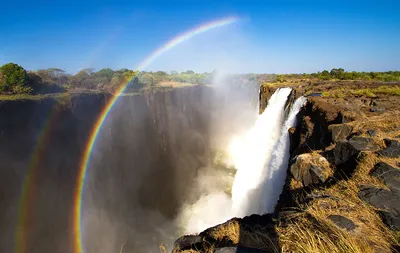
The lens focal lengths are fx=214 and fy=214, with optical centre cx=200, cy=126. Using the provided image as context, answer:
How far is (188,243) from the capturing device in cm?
320

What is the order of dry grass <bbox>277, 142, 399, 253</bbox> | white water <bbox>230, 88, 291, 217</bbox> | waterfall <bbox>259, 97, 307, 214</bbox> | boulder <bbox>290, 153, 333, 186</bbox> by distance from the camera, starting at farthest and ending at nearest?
white water <bbox>230, 88, 291, 217</bbox>, waterfall <bbox>259, 97, 307, 214</bbox>, boulder <bbox>290, 153, 333, 186</bbox>, dry grass <bbox>277, 142, 399, 253</bbox>

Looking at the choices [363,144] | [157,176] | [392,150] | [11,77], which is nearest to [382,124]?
[363,144]

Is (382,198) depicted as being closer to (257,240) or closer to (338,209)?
(338,209)

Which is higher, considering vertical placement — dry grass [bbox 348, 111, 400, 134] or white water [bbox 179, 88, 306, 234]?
dry grass [bbox 348, 111, 400, 134]

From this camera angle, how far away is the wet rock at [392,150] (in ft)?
13.2

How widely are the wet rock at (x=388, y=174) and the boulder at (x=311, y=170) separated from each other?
938 mm

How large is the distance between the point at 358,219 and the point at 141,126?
33487 millimetres

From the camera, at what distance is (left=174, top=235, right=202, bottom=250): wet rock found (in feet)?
10.2

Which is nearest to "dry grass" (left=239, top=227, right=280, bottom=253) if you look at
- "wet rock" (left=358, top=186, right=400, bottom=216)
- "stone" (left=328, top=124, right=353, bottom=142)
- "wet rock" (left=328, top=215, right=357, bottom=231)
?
"wet rock" (left=328, top=215, right=357, bottom=231)

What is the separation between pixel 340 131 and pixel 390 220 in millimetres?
4026

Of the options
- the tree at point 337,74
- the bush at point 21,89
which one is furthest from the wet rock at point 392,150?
the bush at point 21,89

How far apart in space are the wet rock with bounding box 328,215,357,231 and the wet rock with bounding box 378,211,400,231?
0.37m

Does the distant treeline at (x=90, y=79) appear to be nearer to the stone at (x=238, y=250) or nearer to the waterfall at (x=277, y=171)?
the waterfall at (x=277, y=171)

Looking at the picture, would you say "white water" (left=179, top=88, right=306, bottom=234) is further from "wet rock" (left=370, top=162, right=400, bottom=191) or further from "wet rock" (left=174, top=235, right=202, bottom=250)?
"wet rock" (left=174, top=235, right=202, bottom=250)
